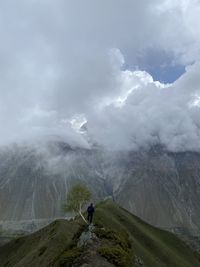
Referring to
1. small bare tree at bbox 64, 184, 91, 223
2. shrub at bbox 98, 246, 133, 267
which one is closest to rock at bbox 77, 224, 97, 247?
shrub at bbox 98, 246, 133, 267

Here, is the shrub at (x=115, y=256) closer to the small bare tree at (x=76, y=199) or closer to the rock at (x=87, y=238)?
the rock at (x=87, y=238)

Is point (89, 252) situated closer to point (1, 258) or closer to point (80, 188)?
point (80, 188)

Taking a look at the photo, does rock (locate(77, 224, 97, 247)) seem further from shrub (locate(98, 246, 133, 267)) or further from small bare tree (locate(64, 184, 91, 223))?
small bare tree (locate(64, 184, 91, 223))

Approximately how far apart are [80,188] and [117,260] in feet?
288

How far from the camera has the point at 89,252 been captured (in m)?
42.7

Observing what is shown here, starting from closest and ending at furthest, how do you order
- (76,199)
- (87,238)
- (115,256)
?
(115,256) → (87,238) → (76,199)

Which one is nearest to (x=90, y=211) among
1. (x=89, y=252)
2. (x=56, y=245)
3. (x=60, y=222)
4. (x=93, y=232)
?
(x=93, y=232)

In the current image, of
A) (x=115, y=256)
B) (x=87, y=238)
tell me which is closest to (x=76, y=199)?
(x=87, y=238)

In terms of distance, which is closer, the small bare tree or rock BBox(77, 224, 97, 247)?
rock BBox(77, 224, 97, 247)

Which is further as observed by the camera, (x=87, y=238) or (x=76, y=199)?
(x=76, y=199)

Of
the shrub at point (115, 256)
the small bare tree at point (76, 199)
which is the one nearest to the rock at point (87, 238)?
the shrub at point (115, 256)

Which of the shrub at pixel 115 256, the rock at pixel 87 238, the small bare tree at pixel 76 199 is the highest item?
the small bare tree at pixel 76 199

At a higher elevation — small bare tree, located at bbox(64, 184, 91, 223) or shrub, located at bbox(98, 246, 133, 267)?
small bare tree, located at bbox(64, 184, 91, 223)

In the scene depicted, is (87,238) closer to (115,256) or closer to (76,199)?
(115,256)
